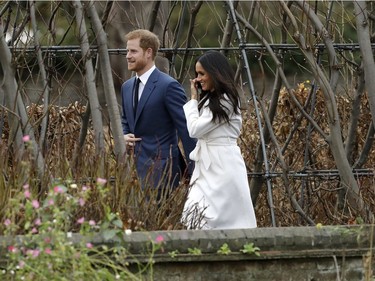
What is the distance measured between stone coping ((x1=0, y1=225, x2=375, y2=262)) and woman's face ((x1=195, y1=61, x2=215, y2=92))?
6.01 feet

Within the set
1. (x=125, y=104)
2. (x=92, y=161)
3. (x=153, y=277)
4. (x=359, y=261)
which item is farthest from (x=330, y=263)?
(x=125, y=104)

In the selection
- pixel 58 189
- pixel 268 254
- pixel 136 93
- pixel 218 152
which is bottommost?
pixel 268 254

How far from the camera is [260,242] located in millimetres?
6711

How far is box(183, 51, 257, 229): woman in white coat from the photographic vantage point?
8.32 metres

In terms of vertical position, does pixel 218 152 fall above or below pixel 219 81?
below

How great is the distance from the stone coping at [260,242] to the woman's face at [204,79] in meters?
1.83

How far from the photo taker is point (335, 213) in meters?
9.38

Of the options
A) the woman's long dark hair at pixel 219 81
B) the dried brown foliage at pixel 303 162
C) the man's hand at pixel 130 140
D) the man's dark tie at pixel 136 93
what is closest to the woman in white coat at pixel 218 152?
the woman's long dark hair at pixel 219 81

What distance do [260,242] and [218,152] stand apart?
1.78 meters

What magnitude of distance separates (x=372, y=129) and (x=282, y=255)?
117 inches

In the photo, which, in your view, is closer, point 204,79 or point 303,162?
point 204,79

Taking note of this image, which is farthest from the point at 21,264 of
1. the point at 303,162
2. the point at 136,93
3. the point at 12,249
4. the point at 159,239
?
the point at 303,162

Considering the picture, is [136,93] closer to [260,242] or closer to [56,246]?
[260,242]

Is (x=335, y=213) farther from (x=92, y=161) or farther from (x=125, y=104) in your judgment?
(x=92, y=161)
